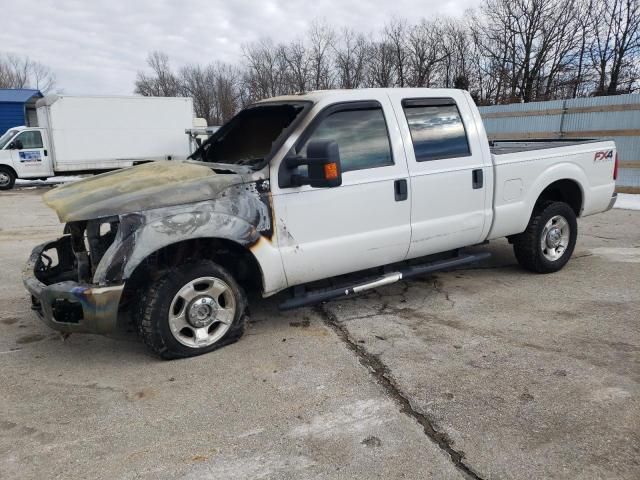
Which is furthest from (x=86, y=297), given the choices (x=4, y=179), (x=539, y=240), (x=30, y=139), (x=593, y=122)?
(x=30, y=139)

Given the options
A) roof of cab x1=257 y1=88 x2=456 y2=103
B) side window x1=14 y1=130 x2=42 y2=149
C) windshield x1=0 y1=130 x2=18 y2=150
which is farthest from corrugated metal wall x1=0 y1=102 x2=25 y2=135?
roof of cab x1=257 y1=88 x2=456 y2=103

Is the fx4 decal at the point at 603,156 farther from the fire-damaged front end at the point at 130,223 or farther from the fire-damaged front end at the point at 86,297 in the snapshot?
the fire-damaged front end at the point at 86,297

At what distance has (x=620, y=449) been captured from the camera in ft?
8.48

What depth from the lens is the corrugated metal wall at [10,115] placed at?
83.9 feet

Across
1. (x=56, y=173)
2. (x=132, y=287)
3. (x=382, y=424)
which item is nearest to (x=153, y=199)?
(x=132, y=287)

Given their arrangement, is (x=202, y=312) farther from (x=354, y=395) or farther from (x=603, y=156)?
(x=603, y=156)

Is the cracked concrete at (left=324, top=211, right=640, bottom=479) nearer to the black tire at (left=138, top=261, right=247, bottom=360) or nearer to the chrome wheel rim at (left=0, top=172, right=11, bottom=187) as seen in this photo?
the black tire at (left=138, top=261, right=247, bottom=360)

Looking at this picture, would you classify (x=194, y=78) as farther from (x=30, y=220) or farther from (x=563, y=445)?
(x=563, y=445)

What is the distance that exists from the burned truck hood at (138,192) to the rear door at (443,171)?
163 centimetres

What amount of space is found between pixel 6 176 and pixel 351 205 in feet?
56.2

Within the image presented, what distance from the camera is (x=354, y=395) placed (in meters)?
3.18

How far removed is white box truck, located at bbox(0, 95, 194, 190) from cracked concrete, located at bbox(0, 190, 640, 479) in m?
14.6

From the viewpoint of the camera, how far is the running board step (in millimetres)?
4016

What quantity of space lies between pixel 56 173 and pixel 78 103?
8.65 feet
